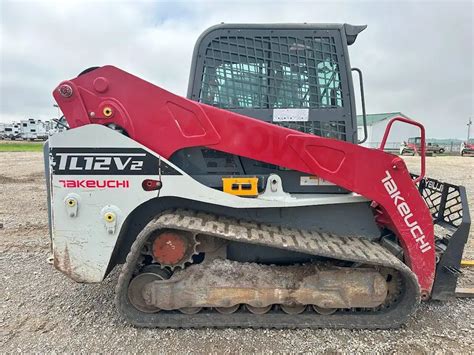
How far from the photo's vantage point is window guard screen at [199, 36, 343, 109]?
3.19 meters

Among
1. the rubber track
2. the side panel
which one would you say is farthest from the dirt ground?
the side panel

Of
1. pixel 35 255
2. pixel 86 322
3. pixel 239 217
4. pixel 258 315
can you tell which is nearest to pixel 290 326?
pixel 258 315

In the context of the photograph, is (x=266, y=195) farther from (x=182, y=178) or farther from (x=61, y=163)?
(x=61, y=163)

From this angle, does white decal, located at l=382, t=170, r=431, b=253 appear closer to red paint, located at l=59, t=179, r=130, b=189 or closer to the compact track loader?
the compact track loader

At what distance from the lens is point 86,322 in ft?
10.1

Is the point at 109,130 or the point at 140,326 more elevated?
the point at 109,130

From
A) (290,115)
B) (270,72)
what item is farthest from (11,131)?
(290,115)

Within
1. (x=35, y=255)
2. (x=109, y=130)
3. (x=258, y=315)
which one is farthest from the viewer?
(x=35, y=255)

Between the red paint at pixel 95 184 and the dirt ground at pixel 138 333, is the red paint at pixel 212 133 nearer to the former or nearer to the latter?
the red paint at pixel 95 184

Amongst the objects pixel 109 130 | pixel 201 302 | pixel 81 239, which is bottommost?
pixel 201 302

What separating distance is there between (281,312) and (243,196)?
1105 mm

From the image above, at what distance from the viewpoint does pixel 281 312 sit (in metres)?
3.06

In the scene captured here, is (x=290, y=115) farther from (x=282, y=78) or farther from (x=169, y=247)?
(x=169, y=247)

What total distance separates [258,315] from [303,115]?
1857 millimetres
